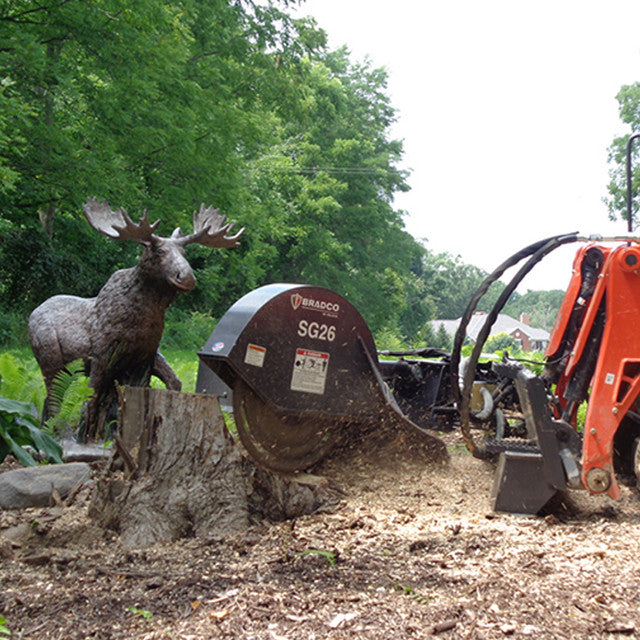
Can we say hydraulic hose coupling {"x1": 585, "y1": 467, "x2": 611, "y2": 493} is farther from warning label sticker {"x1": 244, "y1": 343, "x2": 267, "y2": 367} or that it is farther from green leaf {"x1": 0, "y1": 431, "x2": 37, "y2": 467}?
green leaf {"x1": 0, "y1": 431, "x2": 37, "y2": 467}

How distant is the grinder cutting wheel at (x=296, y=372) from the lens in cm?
470

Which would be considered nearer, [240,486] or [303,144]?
[240,486]

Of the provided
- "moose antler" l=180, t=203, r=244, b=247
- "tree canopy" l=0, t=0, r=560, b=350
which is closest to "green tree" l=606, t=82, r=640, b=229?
"tree canopy" l=0, t=0, r=560, b=350

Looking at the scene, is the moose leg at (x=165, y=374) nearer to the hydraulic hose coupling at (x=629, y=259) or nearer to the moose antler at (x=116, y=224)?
the moose antler at (x=116, y=224)

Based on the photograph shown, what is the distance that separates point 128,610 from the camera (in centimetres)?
282

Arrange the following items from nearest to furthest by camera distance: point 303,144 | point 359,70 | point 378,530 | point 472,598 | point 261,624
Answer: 1. point 261,624
2. point 472,598
3. point 378,530
4. point 303,144
5. point 359,70

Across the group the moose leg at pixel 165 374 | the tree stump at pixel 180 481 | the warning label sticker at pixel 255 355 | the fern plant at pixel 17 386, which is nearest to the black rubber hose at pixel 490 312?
the tree stump at pixel 180 481

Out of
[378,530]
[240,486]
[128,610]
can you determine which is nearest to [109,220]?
[240,486]

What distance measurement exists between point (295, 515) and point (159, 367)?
7.60 ft

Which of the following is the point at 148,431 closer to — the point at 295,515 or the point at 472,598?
the point at 295,515

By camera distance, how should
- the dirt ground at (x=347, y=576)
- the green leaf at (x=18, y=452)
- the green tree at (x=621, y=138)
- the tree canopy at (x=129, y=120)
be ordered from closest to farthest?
the dirt ground at (x=347, y=576) → the green leaf at (x=18, y=452) → the tree canopy at (x=129, y=120) → the green tree at (x=621, y=138)

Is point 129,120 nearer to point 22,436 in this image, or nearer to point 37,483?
point 22,436

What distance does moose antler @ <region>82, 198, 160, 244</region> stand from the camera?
5.57 meters

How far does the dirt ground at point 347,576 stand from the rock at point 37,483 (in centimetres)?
17
